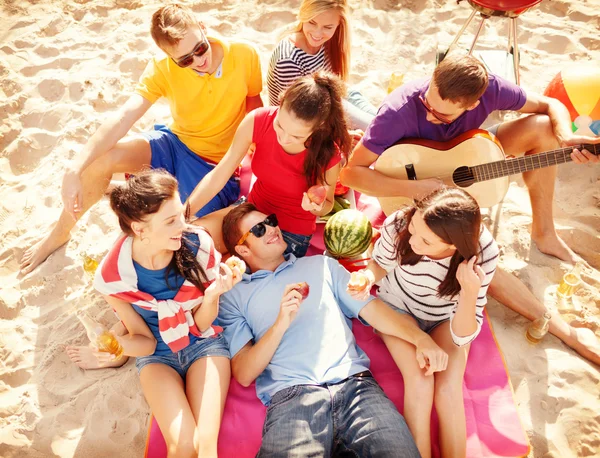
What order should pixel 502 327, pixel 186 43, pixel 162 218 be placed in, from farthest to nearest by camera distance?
1. pixel 502 327
2. pixel 186 43
3. pixel 162 218

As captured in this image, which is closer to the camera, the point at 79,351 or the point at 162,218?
the point at 162,218

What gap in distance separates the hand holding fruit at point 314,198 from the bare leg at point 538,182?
174cm

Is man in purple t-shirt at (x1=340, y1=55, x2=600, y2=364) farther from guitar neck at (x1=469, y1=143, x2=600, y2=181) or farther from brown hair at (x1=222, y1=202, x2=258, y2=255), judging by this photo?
brown hair at (x1=222, y1=202, x2=258, y2=255)

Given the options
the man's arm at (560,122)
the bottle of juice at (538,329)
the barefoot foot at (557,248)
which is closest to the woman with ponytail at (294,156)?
the man's arm at (560,122)

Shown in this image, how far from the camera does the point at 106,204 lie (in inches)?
174

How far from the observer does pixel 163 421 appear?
282 cm

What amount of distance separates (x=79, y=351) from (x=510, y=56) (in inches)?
189

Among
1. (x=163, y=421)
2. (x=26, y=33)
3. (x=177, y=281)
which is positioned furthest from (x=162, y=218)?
(x=26, y=33)

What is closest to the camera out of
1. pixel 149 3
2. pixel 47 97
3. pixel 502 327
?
pixel 502 327

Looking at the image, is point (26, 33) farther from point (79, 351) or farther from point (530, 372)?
point (530, 372)

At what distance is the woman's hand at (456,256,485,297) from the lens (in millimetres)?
2723

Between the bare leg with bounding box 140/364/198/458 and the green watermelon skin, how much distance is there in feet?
4.93

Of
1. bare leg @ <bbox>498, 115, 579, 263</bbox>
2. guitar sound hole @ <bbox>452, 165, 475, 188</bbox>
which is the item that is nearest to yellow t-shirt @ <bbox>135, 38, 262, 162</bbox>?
guitar sound hole @ <bbox>452, 165, 475, 188</bbox>

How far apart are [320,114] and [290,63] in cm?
107
